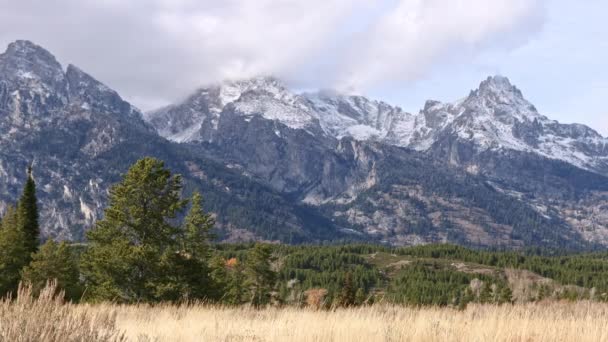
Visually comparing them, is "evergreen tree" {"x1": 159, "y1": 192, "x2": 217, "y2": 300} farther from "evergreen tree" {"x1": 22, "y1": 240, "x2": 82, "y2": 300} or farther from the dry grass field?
the dry grass field

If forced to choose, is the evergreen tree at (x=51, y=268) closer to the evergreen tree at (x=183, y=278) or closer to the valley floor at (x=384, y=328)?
the evergreen tree at (x=183, y=278)

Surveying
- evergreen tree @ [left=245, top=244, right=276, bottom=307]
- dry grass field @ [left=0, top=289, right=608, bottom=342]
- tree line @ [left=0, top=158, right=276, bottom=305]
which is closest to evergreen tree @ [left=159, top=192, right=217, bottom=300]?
tree line @ [left=0, top=158, right=276, bottom=305]

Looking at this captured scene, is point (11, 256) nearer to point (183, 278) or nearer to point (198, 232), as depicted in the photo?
point (198, 232)

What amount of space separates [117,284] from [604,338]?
34447mm

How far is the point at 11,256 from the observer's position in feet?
199

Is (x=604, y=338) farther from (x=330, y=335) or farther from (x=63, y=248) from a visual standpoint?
(x=63, y=248)

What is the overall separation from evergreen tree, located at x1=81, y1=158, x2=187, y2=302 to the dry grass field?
2713 centimetres

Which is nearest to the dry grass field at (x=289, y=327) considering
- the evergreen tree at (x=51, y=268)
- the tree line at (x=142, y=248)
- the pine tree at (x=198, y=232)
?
the tree line at (x=142, y=248)

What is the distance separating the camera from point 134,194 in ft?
130

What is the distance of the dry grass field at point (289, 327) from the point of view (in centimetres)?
614

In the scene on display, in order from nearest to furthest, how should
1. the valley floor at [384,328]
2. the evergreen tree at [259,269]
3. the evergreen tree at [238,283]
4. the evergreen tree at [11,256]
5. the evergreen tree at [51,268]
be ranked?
the valley floor at [384,328] < the evergreen tree at [51,268] < the evergreen tree at [11,256] < the evergreen tree at [238,283] < the evergreen tree at [259,269]

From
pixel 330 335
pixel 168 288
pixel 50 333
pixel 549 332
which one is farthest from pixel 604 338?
pixel 168 288

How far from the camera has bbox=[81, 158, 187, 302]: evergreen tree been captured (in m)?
37.0

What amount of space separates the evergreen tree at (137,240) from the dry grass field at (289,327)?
27.1m
